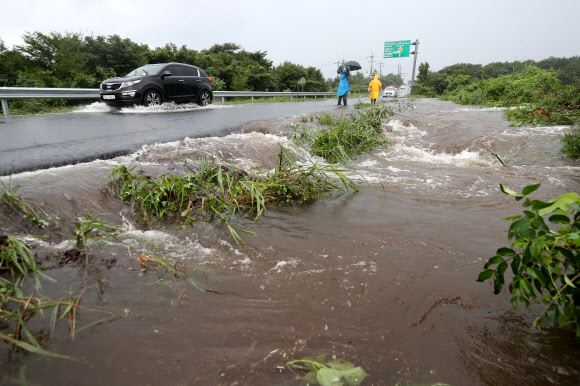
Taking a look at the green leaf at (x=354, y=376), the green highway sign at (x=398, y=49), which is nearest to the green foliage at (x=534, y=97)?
the green leaf at (x=354, y=376)

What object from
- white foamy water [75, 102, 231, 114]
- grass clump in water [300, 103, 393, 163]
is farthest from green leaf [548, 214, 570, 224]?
white foamy water [75, 102, 231, 114]

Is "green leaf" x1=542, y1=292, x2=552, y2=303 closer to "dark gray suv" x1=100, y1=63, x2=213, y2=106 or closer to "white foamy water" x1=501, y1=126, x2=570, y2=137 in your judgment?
"white foamy water" x1=501, y1=126, x2=570, y2=137

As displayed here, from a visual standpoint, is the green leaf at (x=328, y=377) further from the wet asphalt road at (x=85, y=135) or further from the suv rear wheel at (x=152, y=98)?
the suv rear wheel at (x=152, y=98)

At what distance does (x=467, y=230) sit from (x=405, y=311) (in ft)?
5.37

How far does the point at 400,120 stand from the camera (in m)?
10.4

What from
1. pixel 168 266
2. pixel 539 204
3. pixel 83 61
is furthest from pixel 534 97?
pixel 83 61

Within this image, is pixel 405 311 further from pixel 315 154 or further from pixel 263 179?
pixel 315 154

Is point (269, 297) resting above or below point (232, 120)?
below

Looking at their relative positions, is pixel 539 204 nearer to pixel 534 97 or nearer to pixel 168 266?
pixel 168 266

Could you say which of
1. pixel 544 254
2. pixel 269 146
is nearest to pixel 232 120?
pixel 269 146

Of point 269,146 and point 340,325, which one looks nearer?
point 340,325

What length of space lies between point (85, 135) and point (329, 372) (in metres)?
6.26

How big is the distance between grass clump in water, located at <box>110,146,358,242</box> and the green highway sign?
4045cm

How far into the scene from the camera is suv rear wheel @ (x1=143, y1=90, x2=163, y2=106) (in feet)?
33.7
